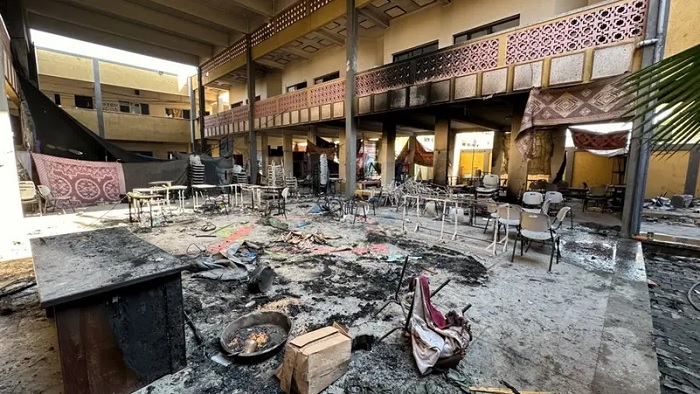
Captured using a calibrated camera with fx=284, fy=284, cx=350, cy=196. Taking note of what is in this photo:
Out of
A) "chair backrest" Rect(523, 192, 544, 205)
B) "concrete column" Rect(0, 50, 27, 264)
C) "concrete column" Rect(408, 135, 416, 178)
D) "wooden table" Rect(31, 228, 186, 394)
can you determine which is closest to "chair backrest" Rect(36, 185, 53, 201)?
"concrete column" Rect(0, 50, 27, 264)

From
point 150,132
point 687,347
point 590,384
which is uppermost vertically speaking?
point 150,132

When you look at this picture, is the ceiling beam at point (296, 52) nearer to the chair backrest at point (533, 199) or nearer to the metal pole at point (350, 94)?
the metal pole at point (350, 94)

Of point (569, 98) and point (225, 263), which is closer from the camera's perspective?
point (225, 263)

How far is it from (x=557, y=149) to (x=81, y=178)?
15.5m

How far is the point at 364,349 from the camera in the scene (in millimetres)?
2262

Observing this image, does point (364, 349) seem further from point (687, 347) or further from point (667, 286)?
point (667, 286)

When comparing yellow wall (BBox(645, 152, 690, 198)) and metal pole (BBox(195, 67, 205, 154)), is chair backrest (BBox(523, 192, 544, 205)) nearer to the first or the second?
yellow wall (BBox(645, 152, 690, 198))

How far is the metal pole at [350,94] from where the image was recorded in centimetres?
845

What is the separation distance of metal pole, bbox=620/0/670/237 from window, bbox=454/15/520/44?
309cm

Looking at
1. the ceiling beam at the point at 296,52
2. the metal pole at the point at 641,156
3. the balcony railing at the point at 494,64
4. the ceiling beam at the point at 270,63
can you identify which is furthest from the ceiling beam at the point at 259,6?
the metal pole at the point at 641,156

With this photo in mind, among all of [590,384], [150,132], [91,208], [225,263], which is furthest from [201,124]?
[590,384]

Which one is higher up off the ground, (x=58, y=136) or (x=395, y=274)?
(x=58, y=136)

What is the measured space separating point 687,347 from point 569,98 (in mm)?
4663

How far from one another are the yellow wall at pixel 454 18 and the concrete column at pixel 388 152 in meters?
2.37
